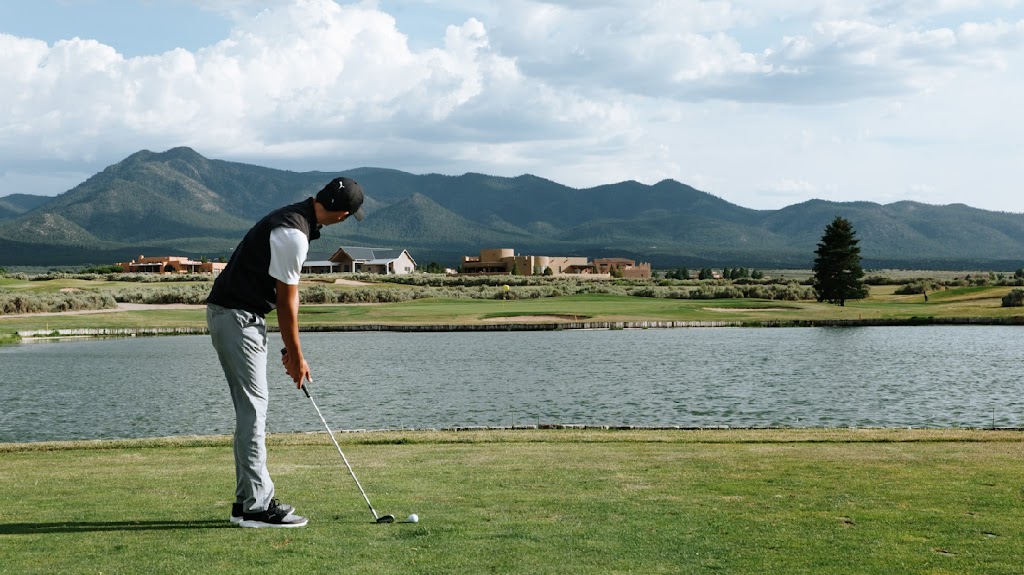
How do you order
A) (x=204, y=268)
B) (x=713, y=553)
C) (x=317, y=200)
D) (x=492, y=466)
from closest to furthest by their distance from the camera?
(x=713, y=553)
(x=317, y=200)
(x=492, y=466)
(x=204, y=268)

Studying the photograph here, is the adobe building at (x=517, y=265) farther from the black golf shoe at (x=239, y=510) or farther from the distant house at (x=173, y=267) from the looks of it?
the black golf shoe at (x=239, y=510)

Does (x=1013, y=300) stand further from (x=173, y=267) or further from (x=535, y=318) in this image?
(x=173, y=267)

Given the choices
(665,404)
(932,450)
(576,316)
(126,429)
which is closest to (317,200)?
(932,450)

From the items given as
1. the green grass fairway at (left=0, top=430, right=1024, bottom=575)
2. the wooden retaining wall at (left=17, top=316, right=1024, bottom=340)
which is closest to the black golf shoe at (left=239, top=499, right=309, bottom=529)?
the green grass fairway at (left=0, top=430, right=1024, bottom=575)

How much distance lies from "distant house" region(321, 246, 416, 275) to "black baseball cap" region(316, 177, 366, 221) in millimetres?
147869

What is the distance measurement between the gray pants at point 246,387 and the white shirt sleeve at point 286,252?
0.47 meters

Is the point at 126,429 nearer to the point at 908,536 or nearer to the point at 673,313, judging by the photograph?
the point at 908,536

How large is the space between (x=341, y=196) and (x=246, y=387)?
1.69 meters

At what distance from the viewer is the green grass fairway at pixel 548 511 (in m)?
6.43

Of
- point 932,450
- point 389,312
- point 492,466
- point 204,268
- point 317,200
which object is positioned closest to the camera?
point 317,200

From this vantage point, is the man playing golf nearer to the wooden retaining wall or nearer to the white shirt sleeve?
the white shirt sleeve

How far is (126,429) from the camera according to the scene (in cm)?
2131

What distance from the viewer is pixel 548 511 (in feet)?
26.4

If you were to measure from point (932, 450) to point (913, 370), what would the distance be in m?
24.4
